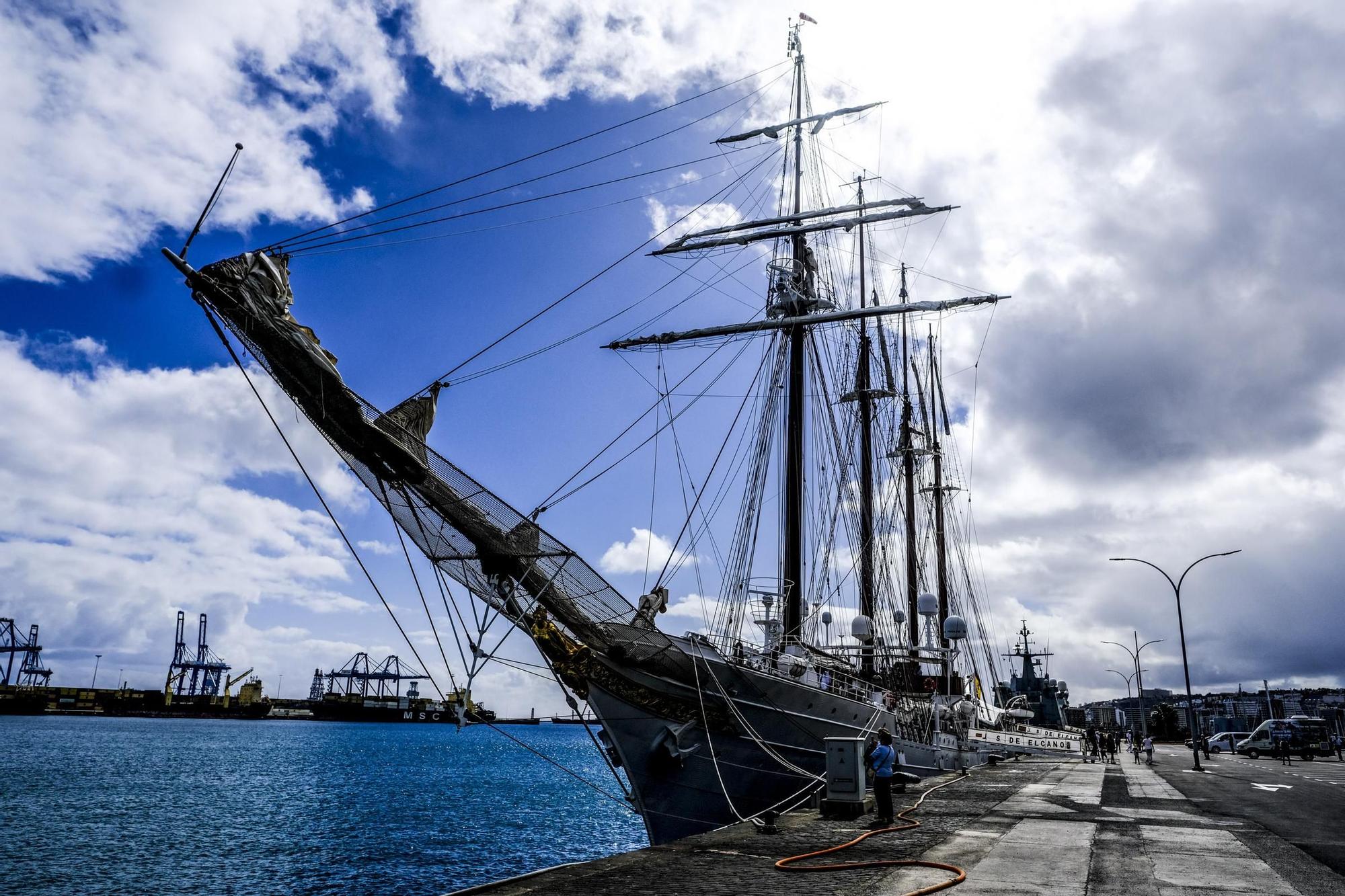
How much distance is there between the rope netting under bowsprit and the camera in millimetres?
13453

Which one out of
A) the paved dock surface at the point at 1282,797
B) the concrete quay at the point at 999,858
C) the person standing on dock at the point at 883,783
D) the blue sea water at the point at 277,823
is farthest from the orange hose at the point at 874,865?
the blue sea water at the point at 277,823

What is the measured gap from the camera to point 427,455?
1406 cm

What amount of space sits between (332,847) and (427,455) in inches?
883

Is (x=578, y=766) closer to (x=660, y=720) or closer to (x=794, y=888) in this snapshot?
(x=660, y=720)

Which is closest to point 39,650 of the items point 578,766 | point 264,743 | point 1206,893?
A: point 264,743

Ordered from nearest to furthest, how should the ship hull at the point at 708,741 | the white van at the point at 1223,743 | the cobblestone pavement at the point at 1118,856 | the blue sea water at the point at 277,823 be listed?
the cobblestone pavement at the point at 1118,856, the ship hull at the point at 708,741, the blue sea water at the point at 277,823, the white van at the point at 1223,743

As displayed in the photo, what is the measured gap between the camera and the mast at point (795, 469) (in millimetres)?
25484

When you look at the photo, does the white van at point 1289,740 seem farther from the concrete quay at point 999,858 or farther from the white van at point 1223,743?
the concrete quay at point 999,858

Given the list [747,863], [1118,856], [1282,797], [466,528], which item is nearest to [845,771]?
[1118,856]

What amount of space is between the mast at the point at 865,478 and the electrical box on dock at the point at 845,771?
71.6 feet

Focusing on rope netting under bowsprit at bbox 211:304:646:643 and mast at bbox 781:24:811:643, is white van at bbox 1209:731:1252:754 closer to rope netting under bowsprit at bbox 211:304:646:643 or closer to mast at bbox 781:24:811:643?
mast at bbox 781:24:811:643

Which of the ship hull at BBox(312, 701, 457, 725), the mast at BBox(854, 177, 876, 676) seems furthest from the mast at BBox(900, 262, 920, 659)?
the ship hull at BBox(312, 701, 457, 725)

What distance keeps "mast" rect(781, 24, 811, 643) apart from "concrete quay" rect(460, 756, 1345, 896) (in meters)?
9.38

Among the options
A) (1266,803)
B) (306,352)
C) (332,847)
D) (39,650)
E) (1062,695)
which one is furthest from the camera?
(39,650)
